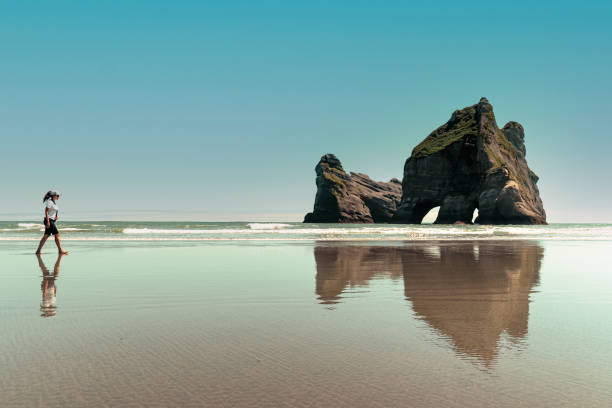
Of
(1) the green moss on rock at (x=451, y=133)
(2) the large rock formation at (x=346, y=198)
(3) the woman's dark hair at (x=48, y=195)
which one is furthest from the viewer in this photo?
(2) the large rock formation at (x=346, y=198)

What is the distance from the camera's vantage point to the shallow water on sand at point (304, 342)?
2.49m

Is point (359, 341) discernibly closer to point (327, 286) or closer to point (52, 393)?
point (52, 393)

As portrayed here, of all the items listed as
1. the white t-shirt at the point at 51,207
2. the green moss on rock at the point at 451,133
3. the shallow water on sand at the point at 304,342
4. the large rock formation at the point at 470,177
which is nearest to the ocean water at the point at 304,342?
the shallow water on sand at the point at 304,342

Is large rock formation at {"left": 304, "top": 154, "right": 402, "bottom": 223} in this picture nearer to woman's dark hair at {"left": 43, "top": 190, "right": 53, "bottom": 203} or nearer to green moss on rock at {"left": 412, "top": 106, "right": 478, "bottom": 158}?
green moss on rock at {"left": 412, "top": 106, "right": 478, "bottom": 158}

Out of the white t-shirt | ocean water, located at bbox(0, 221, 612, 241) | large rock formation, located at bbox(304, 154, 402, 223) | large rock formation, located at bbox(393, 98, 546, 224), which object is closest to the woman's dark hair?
the white t-shirt

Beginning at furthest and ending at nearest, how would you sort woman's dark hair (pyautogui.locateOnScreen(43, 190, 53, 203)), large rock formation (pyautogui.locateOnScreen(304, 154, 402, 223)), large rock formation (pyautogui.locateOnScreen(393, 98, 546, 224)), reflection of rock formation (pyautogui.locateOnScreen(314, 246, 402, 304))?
large rock formation (pyautogui.locateOnScreen(304, 154, 402, 223)) < large rock formation (pyautogui.locateOnScreen(393, 98, 546, 224)) < woman's dark hair (pyautogui.locateOnScreen(43, 190, 53, 203)) < reflection of rock formation (pyautogui.locateOnScreen(314, 246, 402, 304))

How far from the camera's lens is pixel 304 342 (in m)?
3.60

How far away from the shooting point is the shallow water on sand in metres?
2.49

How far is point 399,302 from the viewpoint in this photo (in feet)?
18.3

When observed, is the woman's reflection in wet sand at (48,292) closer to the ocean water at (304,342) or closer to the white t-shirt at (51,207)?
the ocean water at (304,342)

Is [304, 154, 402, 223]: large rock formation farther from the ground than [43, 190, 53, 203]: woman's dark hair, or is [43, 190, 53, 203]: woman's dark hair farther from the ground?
[304, 154, 402, 223]: large rock formation

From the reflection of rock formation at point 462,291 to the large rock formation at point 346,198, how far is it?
12066cm

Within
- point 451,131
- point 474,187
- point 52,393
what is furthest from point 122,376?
point 451,131

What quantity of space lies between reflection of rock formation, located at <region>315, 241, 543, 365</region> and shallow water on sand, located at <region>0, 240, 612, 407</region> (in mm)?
36
